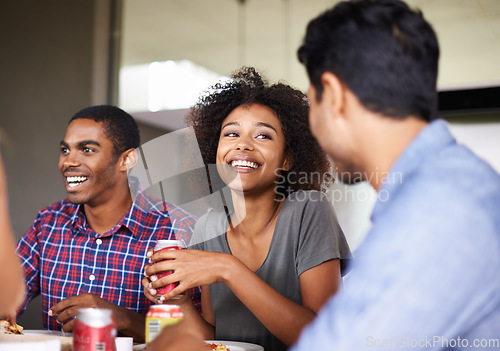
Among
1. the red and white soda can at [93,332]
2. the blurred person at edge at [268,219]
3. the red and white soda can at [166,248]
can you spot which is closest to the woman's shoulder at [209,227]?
the blurred person at edge at [268,219]

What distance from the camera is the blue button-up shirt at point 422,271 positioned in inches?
24.3

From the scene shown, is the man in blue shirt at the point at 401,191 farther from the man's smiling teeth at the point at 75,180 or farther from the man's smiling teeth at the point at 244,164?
the man's smiling teeth at the point at 75,180

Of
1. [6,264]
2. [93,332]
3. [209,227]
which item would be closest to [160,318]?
[93,332]

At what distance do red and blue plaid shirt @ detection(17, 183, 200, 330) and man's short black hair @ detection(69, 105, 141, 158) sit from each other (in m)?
0.21

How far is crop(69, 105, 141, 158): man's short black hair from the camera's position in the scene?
6.09 feet

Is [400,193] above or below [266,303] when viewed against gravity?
above

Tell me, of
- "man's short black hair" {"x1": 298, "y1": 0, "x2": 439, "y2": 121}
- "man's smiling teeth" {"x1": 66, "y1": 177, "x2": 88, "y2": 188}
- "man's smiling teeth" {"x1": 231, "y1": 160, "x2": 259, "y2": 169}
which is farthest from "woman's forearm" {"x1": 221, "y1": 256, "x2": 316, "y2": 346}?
"man's smiling teeth" {"x1": 66, "y1": 177, "x2": 88, "y2": 188}

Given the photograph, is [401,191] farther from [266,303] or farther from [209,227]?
[209,227]

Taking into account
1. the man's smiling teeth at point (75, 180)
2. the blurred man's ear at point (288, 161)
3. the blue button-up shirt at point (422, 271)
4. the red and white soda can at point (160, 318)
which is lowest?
the man's smiling teeth at point (75, 180)

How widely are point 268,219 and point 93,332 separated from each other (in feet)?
2.81

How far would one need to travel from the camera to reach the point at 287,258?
1.44 metres

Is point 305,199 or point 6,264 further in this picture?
point 305,199

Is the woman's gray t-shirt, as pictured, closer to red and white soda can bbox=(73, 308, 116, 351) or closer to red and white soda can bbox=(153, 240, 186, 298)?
red and white soda can bbox=(153, 240, 186, 298)

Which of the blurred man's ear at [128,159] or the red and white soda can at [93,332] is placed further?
the blurred man's ear at [128,159]
